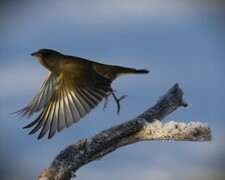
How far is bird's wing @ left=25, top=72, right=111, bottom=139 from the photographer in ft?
12.4

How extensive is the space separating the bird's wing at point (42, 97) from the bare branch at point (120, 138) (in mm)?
747

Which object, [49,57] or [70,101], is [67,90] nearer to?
[70,101]

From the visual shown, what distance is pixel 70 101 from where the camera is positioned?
13.2 feet

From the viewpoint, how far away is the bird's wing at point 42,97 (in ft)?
14.3

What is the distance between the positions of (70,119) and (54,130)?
0.16 meters

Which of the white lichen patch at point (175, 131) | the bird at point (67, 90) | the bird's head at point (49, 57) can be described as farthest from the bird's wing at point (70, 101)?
the white lichen patch at point (175, 131)

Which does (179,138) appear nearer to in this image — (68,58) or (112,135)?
(112,135)

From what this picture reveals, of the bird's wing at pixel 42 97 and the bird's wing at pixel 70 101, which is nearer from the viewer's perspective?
the bird's wing at pixel 70 101

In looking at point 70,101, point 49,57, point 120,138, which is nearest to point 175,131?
point 120,138

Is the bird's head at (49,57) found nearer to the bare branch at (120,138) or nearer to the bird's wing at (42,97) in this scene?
the bird's wing at (42,97)

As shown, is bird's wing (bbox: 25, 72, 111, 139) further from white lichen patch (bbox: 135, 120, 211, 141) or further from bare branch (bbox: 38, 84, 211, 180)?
white lichen patch (bbox: 135, 120, 211, 141)

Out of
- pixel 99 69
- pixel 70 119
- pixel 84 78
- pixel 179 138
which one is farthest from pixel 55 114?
pixel 179 138

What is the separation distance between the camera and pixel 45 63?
14.3 ft

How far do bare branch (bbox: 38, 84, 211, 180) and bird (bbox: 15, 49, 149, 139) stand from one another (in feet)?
0.68
